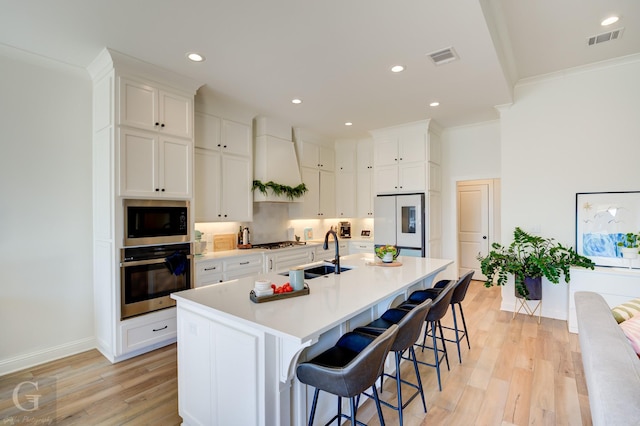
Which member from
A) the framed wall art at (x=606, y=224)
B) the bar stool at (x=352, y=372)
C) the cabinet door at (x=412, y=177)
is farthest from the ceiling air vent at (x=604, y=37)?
the bar stool at (x=352, y=372)

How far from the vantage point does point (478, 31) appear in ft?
8.05

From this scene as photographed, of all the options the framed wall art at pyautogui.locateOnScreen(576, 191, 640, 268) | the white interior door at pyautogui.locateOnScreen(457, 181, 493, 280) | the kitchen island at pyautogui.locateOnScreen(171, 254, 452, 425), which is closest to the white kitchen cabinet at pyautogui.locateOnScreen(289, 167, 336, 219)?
the white interior door at pyautogui.locateOnScreen(457, 181, 493, 280)

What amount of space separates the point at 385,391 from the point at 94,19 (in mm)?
3560

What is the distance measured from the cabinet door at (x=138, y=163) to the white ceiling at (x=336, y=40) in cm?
73

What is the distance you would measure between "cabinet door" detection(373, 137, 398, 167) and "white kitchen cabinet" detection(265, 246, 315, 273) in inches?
75.2

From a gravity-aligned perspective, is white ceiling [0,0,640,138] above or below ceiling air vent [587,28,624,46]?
below

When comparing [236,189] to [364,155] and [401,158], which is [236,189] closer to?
[401,158]

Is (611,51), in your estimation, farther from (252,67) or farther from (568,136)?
(252,67)

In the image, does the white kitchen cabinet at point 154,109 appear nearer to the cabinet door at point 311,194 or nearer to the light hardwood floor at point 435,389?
the light hardwood floor at point 435,389

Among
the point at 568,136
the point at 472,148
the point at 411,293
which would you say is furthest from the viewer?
the point at 472,148

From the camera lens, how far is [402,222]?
16.8 feet

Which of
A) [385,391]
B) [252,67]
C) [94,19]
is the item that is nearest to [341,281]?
[385,391]

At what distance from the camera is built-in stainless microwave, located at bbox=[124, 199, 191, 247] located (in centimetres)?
294

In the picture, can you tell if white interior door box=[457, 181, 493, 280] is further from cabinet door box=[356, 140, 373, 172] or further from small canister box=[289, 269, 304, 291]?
small canister box=[289, 269, 304, 291]
